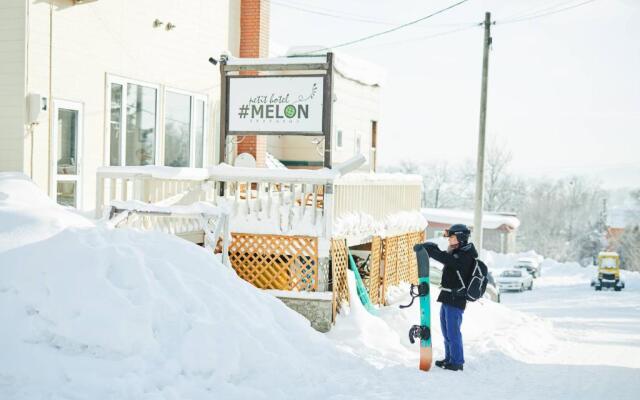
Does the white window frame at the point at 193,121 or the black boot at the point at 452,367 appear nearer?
the black boot at the point at 452,367

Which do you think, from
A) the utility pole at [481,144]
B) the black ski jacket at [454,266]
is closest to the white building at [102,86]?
the black ski jacket at [454,266]

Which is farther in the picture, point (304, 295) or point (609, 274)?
point (609, 274)

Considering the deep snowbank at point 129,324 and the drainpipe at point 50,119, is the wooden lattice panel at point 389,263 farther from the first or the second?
the drainpipe at point 50,119

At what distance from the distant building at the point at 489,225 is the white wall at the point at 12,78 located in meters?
44.2

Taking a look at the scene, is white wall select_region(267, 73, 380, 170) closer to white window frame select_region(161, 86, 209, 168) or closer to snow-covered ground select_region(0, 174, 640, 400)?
white window frame select_region(161, 86, 209, 168)

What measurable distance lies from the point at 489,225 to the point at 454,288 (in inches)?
1911

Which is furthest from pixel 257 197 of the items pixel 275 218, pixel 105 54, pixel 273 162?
pixel 273 162

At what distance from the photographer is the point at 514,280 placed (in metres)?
35.5

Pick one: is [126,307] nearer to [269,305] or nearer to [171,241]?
[171,241]

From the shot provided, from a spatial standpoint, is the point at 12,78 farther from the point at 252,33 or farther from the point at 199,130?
the point at 252,33

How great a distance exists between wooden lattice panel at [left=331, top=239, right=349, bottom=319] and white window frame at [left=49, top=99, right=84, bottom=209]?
13.1ft

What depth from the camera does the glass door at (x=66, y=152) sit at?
10.5 m

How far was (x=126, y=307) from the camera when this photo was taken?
654 centimetres

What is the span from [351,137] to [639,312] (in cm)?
1132
